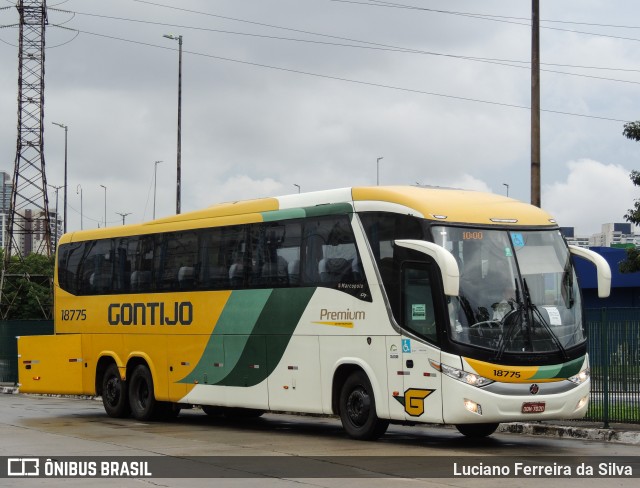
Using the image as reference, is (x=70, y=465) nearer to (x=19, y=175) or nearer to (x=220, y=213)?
(x=220, y=213)

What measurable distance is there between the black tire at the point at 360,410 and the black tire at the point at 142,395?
6.04 m

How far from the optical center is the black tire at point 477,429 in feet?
59.1

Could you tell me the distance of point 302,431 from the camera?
20.1 meters

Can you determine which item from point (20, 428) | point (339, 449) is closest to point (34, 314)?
point (20, 428)


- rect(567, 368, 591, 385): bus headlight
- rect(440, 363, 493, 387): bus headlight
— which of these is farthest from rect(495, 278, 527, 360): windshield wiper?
rect(567, 368, 591, 385): bus headlight

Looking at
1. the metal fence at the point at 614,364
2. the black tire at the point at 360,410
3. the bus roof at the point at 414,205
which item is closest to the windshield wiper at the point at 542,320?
the bus roof at the point at 414,205

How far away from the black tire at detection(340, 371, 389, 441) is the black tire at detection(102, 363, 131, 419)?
7.01 meters

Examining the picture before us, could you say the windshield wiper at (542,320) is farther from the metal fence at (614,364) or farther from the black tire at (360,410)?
the black tire at (360,410)

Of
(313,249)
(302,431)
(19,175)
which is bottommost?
(302,431)

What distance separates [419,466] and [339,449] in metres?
2.39

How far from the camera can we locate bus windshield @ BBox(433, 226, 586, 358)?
16.2 m

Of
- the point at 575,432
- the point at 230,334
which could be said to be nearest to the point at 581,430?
the point at 575,432

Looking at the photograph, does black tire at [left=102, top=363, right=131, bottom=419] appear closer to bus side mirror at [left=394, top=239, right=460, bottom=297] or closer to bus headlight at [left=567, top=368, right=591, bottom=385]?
bus side mirror at [left=394, top=239, right=460, bottom=297]
